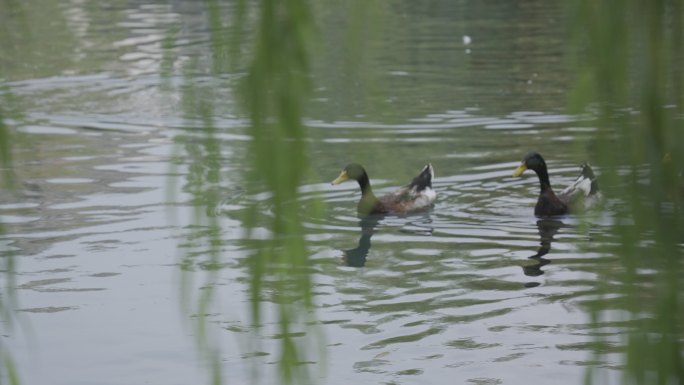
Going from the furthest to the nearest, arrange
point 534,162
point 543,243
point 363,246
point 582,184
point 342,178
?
point 342,178
point 534,162
point 582,184
point 363,246
point 543,243

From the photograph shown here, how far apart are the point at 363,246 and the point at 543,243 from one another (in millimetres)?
1266

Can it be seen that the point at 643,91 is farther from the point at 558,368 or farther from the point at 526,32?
the point at 526,32

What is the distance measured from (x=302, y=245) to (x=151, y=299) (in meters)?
6.84

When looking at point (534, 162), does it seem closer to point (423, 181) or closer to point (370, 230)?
point (423, 181)

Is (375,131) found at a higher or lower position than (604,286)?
lower

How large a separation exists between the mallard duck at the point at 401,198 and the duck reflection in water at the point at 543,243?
0.95m

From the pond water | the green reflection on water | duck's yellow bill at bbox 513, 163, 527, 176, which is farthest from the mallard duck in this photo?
the green reflection on water

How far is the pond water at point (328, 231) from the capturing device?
295cm

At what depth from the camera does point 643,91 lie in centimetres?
257

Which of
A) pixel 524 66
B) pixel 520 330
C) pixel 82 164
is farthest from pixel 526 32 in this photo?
pixel 520 330

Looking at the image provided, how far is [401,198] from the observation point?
478 inches

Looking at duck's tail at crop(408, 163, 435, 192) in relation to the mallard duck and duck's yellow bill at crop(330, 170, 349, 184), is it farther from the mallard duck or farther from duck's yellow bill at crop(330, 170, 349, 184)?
duck's yellow bill at crop(330, 170, 349, 184)

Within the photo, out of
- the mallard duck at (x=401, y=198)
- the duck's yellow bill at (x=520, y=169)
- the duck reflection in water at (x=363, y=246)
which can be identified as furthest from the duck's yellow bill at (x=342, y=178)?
the duck's yellow bill at (x=520, y=169)

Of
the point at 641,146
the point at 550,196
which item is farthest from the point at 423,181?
the point at 641,146
